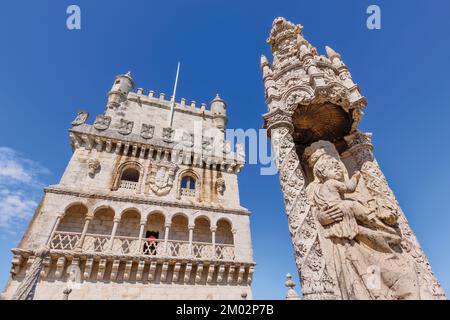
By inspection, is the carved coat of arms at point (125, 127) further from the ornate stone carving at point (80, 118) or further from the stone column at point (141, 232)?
the stone column at point (141, 232)

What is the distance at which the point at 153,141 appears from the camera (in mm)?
17438

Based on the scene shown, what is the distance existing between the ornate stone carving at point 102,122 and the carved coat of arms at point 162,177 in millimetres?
4766

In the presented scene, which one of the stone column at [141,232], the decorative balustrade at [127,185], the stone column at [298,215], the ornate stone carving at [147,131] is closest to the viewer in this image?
the stone column at [298,215]

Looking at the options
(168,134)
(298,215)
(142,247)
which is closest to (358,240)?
(298,215)

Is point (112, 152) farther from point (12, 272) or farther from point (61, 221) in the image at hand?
point (12, 272)

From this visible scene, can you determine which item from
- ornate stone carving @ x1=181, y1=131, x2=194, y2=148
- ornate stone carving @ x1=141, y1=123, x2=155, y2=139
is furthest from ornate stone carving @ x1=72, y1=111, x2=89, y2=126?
ornate stone carving @ x1=181, y1=131, x2=194, y2=148

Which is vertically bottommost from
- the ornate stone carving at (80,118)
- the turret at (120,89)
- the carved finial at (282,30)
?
the carved finial at (282,30)

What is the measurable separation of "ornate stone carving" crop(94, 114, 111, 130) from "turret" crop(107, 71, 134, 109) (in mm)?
1704

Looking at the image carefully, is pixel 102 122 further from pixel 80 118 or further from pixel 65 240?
pixel 65 240

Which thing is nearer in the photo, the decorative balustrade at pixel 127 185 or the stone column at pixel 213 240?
the stone column at pixel 213 240

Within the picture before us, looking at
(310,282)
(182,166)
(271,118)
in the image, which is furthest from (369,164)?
(182,166)

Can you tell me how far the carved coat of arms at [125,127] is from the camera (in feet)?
56.3

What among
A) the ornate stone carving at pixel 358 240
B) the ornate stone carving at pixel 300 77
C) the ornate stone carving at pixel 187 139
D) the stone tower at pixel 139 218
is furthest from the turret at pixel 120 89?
the ornate stone carving at pixel 358 240

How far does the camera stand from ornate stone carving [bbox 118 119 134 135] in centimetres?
1715
